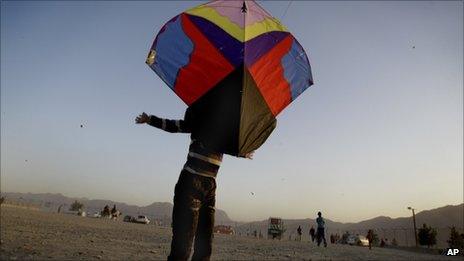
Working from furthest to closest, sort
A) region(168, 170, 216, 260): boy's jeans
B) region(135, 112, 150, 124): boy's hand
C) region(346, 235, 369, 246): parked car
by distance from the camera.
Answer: region(346, 235, 369, 246): parked car
region(135, 112, 150, 124): boy's hand
region(168, 170, 216, 260): boy's jeans

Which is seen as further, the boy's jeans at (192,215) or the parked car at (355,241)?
the parked car at (355,241)

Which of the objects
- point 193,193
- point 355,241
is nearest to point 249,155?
point 193,193

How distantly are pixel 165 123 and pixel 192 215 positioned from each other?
3.36 ft

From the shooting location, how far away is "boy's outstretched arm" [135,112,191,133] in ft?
12.6

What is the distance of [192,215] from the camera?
3.64 m

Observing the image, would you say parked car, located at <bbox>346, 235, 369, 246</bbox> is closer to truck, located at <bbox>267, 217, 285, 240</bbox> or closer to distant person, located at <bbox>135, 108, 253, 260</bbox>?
truck, located at <bbox>267, 217, 285, 240</bbox>

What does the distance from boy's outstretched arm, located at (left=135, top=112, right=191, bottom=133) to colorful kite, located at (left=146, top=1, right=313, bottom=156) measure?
18 cm

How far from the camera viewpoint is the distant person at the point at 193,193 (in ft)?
11.8

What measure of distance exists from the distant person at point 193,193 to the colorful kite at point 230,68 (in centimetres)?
12

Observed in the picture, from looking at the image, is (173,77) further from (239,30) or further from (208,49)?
(239,30)

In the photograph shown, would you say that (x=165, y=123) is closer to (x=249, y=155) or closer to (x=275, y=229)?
(x=249, y=155)

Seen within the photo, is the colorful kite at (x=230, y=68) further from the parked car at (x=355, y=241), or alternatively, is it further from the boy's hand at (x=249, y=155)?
the parked car at (x=355, y=241)

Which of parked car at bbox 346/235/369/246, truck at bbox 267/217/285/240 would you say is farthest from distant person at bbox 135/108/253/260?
parked car at bbox 346/235/369/246

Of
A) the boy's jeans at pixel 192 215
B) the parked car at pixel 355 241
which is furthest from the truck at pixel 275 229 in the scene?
the boy's jeans at pixel 192 215
